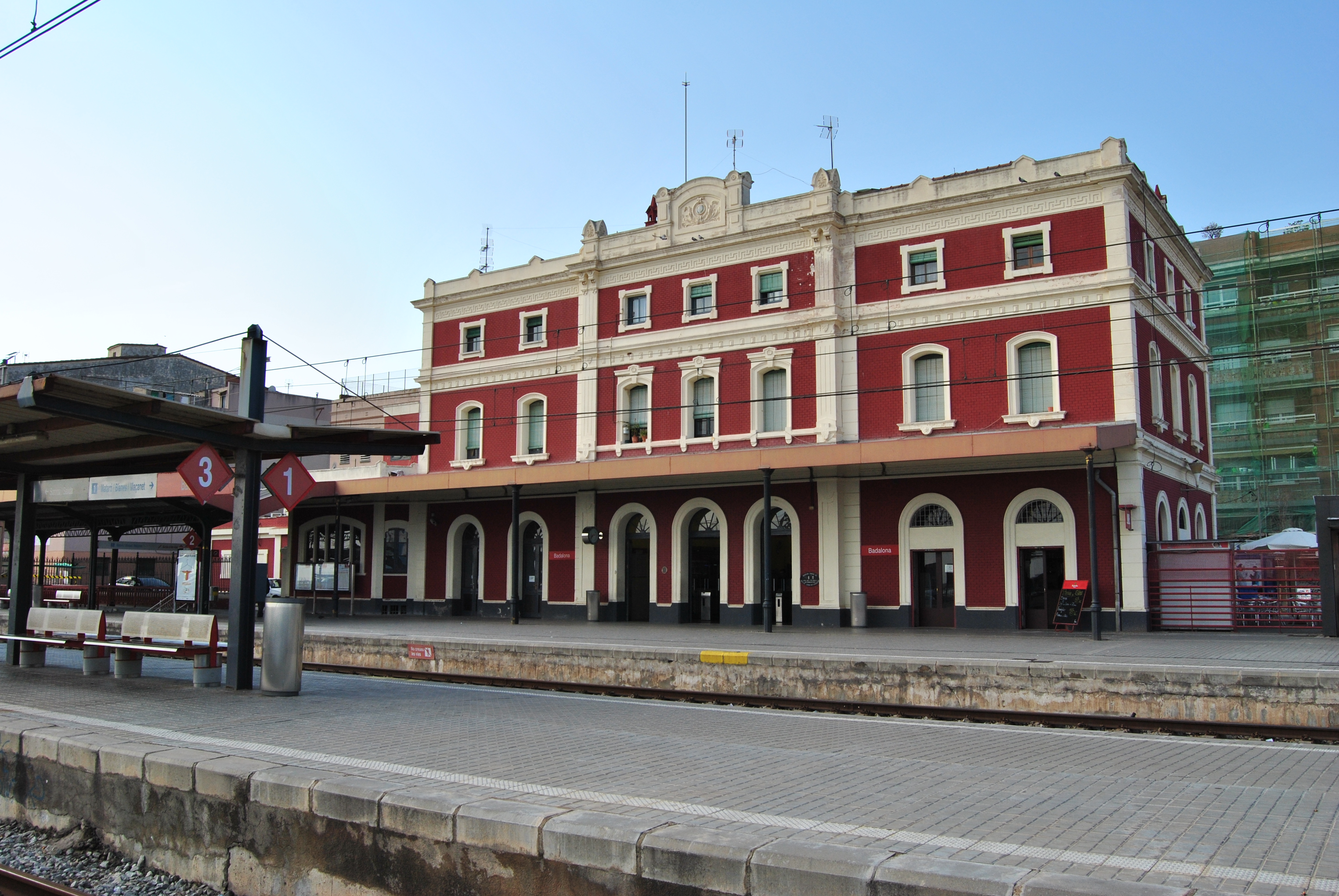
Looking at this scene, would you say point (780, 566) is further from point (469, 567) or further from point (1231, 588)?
point (469, 567)

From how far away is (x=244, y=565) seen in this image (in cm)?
1261

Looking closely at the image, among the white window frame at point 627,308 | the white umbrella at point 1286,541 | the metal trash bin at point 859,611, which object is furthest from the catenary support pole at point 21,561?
the white umbrella at point 1286,541

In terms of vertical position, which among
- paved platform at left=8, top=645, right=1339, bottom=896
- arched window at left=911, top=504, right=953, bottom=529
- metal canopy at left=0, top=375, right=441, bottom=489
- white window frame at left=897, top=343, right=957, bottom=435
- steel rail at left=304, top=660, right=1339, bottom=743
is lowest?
steel rail at left=304, top=660, right=1339, bottom=743

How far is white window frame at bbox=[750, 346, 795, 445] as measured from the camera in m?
27.0

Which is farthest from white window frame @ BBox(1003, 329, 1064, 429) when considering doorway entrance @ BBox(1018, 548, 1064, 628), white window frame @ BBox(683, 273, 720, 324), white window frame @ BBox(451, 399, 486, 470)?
white window frame @ BBox(451, 399, 486, 470)

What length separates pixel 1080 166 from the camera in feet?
78.5

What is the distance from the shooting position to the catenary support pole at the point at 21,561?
15289 millimetres

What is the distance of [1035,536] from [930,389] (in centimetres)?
440

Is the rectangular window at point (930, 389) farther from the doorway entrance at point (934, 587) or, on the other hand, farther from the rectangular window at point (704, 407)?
the rectangular window at point (704, 407)

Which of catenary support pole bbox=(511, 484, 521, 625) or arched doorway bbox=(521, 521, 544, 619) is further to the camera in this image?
arched doorway bbox=(521, 521, 544, 619)

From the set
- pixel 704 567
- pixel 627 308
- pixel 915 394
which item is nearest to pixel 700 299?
pixel 627 308

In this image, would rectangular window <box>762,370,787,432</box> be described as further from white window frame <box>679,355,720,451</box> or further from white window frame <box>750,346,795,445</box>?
white window frame <box>679,355,720,451</box>

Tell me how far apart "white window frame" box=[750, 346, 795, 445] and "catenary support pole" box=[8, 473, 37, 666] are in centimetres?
1684

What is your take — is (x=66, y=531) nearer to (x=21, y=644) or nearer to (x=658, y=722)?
(x=21, y=644)
